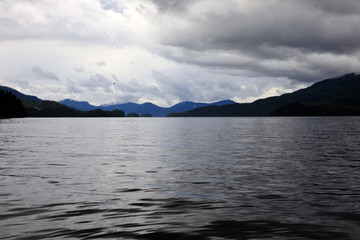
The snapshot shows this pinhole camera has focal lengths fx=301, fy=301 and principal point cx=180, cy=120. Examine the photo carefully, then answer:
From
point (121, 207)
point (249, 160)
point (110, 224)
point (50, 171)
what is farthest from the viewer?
point (249, 160)

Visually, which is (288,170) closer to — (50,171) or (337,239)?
(337,239)

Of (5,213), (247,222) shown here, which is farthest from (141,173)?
(247,222)

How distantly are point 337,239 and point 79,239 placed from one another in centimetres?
907

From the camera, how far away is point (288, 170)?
26.1m

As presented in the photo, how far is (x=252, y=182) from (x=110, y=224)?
11.9 meters

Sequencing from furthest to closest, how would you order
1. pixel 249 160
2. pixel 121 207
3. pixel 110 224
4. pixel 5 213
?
pixel 249 160
pixel 121 207
pixel 5 213
pixel 110 224

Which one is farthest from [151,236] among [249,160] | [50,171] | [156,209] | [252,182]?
[249,160]

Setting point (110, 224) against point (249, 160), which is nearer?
point (110, 224)

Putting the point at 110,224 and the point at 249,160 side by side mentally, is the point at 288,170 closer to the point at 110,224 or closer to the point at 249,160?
the point at 249,160

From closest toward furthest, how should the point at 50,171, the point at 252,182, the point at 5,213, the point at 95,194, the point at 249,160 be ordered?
the point at 5,213 → the point at 95,194 → the point at 252,182 → the point at 50,171 → the point at 249,160

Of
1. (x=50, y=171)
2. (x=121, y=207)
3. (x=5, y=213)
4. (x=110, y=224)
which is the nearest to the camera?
(x=110, y=224)

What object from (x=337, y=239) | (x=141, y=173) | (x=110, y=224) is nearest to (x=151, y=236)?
(x=110, y=224)

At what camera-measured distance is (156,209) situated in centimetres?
1462

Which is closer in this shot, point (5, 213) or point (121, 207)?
point (5, 213)
